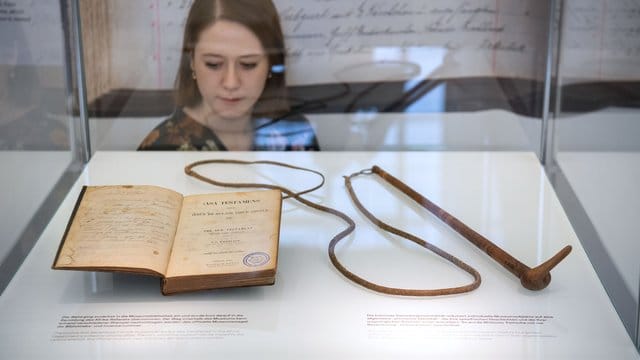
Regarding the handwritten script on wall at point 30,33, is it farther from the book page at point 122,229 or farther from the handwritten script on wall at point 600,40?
the handwritten script on wall at point 600,40

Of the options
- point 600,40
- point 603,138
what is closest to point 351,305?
point 603,138

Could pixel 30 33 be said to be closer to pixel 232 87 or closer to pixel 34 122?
pixel 34 122

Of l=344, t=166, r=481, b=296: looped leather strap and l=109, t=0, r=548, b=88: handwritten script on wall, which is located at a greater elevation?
l=109, t=0, r=548, b=88: handwritten script on wall

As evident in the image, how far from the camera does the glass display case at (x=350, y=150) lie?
1.52 meters

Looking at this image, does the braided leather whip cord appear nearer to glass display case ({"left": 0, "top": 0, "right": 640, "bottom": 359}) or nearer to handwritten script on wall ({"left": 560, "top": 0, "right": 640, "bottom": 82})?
glass display case ({"left": 0, "top": 0, "right": 640, "bottom": 359})

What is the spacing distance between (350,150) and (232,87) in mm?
385

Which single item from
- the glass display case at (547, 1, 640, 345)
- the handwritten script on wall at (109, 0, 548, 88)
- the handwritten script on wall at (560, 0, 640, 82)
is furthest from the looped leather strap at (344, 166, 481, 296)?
the handwritten script on wall at (560, 0, 640, 82)

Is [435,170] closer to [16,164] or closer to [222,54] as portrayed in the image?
[222,54]

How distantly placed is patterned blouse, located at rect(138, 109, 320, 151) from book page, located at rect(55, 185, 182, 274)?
0.64 metres

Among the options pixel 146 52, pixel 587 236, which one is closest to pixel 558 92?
pixel 587 236

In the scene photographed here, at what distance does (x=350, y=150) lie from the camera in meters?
2.50

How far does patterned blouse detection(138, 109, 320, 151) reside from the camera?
8.22ft

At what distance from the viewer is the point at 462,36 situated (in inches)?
96.1

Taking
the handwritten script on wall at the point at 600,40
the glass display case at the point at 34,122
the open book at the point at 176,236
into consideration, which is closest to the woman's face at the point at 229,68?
the glass display case at the point at 34,122
